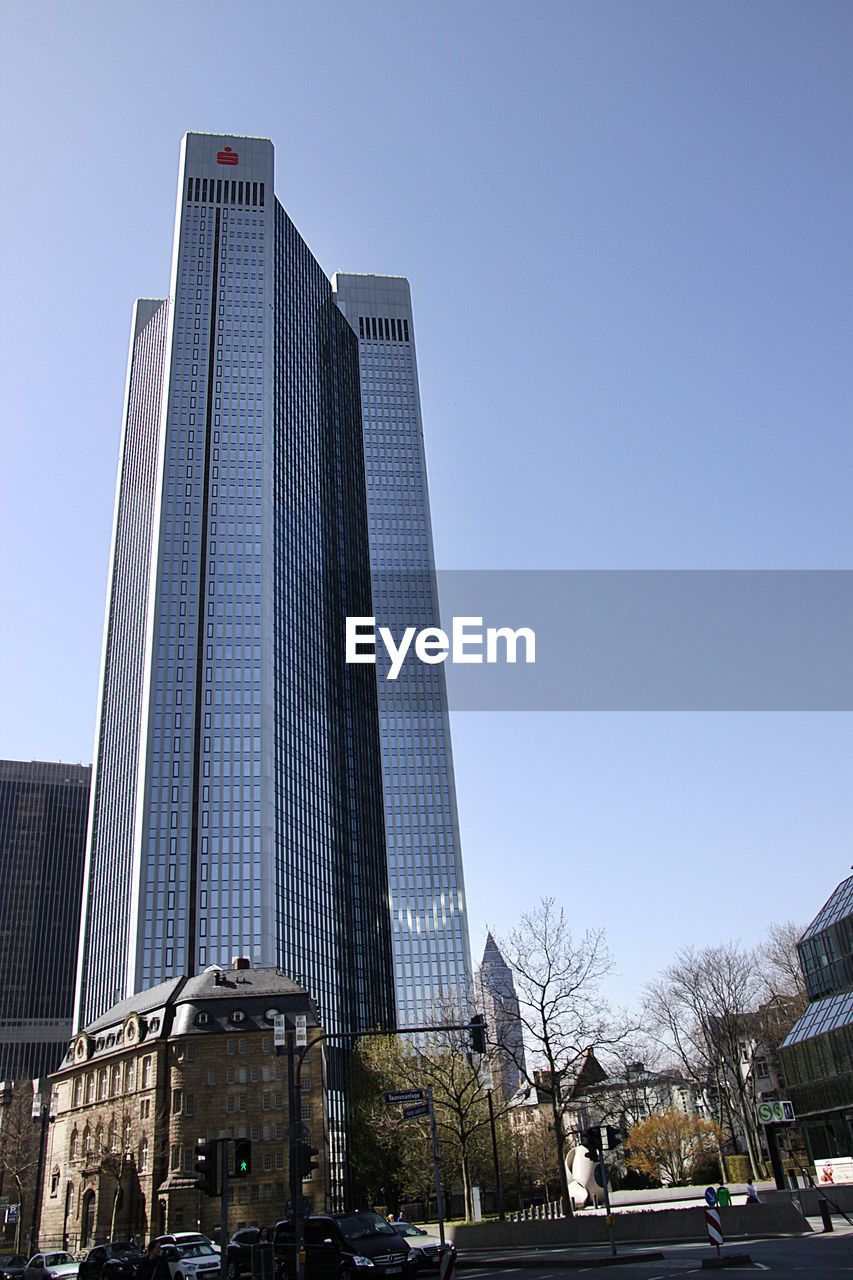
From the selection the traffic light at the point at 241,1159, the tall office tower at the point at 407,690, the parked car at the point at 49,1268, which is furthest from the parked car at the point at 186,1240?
the tall office tower at the point at 407,690

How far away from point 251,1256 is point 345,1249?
8.28ft

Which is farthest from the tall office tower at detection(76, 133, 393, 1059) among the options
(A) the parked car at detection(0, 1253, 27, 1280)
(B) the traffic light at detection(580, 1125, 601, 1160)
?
(B) the traffic light at detection(580, 1125, 601, 1160)

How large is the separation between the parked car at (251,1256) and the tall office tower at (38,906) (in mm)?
156891

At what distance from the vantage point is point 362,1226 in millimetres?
26844

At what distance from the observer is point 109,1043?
79.4 m

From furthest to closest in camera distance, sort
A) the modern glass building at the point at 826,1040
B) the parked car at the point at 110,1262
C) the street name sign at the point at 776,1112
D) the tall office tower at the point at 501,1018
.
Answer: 1. the modern glass building at the point at 826,1040
2. the tall office tower at the point at 501,1018
3. the street name sign at the point at 776,1112
4. the parked car at the point at 110,1262

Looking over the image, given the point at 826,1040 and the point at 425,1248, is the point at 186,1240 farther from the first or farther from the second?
the point at 826,1040

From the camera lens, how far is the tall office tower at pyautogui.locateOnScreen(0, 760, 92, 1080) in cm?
17388

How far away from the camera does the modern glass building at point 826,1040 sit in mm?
55031

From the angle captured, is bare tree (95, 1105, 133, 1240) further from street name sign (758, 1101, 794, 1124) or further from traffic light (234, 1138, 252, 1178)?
street name sign (758, 1101, 794, 1124)

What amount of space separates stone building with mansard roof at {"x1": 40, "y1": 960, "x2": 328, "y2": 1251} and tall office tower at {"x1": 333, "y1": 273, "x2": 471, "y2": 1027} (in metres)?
59.7

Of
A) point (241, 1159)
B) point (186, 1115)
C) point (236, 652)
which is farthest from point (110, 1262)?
point (236, 652)

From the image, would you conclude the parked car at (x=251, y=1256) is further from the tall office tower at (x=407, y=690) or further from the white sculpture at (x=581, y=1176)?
the tall office tower at (x=407, y=690)

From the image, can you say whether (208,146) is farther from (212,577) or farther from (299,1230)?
(299,1230)
